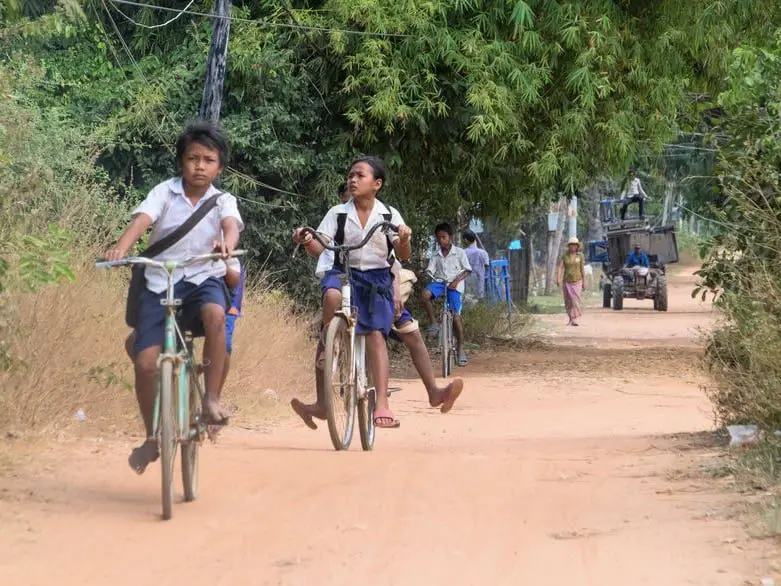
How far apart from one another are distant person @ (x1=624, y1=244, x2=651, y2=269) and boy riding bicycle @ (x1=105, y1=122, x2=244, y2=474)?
33.6m

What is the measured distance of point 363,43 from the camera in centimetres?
1781

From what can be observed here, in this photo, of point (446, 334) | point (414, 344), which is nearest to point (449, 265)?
point (446, 334)

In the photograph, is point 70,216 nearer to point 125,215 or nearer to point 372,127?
point 125,215

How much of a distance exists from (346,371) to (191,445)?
7.99ft

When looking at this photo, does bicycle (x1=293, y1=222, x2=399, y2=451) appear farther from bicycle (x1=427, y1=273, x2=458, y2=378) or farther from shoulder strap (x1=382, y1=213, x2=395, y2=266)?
bicycle (x1=427, y1=273, x2=458, y2=378)

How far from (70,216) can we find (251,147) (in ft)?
23.6

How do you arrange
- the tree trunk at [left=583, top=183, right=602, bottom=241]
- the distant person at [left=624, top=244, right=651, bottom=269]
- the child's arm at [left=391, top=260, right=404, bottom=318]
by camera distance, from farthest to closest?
1. the tree trunk at [left=583, top=183, right=602, bottom=241]
2. the distant person at [left=624, top=244, right=651, bottom=269]
3. the child's arm at [left=391, top=260, right=404, bottom=318]

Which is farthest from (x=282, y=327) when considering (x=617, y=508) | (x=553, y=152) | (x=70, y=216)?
(x=617, y=508)

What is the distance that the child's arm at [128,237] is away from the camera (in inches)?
271

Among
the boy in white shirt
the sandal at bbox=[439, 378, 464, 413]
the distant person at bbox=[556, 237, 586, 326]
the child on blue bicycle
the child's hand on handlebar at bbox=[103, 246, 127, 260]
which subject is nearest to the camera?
the child's hand on handlebar at bbox=[103, 246, 127, 260]

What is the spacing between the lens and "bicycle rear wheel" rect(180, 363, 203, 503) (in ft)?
23.4

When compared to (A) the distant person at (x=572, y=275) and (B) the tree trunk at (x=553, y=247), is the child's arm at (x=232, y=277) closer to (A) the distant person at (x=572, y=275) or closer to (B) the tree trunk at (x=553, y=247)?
(A) the distant person at (x=572, y=275)

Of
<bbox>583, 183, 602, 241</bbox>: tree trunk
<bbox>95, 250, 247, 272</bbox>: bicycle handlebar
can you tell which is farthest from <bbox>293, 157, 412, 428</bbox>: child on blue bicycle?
<bbox>583, 183, 602, 241</bbox>: tree trunk

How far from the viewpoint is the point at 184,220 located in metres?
7.44
